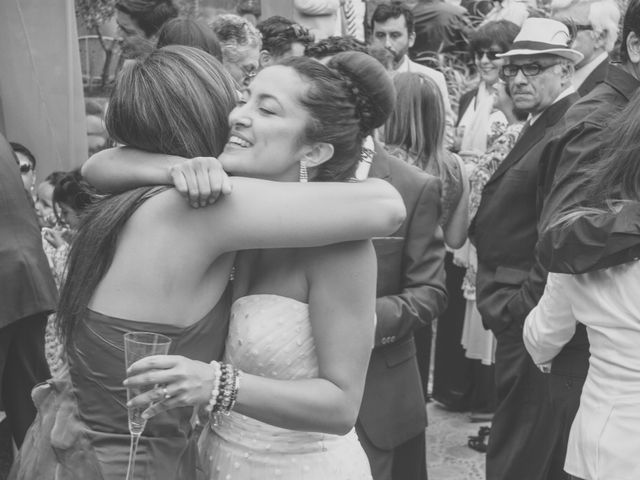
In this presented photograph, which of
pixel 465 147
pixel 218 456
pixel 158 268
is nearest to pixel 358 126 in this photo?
pixel 158 268

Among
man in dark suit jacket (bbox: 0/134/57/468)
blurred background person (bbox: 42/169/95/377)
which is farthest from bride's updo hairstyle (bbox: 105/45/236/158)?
man in dark suit jacket (bbox: 0/134/57/468)

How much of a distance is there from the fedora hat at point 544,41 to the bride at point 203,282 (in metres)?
2.61

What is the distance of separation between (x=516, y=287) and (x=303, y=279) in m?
2.06

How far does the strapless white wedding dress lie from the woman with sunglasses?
3.60 meters

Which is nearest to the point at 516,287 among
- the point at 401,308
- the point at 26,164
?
the point at 401,308

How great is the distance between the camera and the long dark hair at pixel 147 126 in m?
2.45

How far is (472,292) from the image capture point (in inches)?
251

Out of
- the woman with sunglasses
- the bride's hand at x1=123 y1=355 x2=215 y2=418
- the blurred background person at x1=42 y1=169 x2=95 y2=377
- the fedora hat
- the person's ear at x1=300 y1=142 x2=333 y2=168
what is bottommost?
the woman with sunglasses

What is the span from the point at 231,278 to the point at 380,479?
1.63m

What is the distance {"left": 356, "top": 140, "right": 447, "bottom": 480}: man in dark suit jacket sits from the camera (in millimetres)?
4000

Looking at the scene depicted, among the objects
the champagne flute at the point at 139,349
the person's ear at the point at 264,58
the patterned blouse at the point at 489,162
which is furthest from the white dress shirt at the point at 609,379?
the person's ear at the point at 264,58

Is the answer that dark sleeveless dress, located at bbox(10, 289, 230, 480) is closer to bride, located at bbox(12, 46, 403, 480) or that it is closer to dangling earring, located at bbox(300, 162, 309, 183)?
bride, located at bbox(12, 46, 403, 480)

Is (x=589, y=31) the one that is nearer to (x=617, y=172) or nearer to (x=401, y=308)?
(x=401, y=308)

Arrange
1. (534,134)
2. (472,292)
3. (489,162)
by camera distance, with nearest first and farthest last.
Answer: (534,134)
(489,162)
(472,292)
